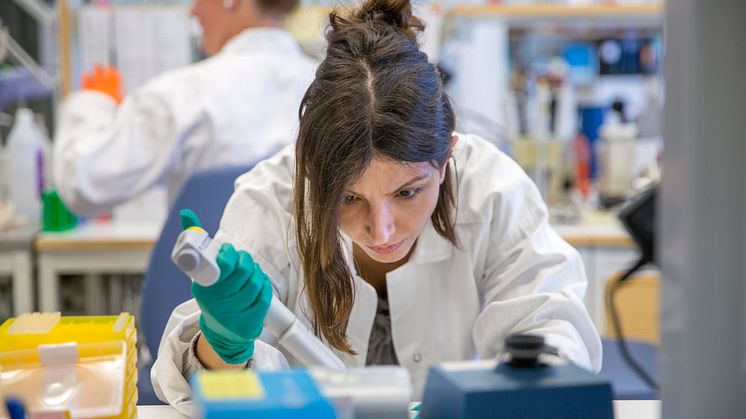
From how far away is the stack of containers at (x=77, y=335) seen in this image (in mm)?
978

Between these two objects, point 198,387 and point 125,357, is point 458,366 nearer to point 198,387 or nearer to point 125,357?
point 198,387

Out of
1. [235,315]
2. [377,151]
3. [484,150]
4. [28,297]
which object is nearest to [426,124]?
[377,151]

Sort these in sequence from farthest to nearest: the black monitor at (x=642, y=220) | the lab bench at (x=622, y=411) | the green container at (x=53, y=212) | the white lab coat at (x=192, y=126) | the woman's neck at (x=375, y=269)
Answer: the green container at (x=53, y=212)
the white lab coat at (x=192, y=126)
the woman's neck at (x=375, y=269)
the lab bench at (x=622, y=411)
the black monitor at (x=642, y=220)

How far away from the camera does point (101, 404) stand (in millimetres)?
940

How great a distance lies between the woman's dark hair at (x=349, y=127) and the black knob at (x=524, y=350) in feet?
1.32

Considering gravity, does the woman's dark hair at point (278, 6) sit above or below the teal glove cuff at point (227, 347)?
above

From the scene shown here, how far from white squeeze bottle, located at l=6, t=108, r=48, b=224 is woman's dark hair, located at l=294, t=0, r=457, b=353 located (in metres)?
1.67

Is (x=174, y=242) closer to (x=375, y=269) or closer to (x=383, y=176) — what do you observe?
(x=375, y=269)

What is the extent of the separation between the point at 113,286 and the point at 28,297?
300mm

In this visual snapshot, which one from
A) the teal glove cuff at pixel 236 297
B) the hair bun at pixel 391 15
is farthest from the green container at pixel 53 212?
the teal glove cuff at pixel 236 297

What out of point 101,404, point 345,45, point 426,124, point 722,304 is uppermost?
point 345,45

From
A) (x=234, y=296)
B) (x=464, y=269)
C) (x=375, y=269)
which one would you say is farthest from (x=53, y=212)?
(x=234, y=296)

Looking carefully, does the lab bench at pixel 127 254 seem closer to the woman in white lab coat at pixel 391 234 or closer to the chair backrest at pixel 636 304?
the chair backrest at pixel 636 304

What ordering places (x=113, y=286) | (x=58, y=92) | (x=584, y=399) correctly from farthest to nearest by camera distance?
(x=58, y=92)
(x=113, y=286)
(x=584, y=399)
